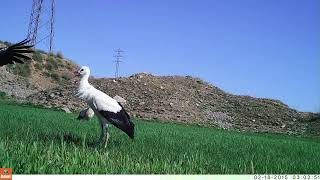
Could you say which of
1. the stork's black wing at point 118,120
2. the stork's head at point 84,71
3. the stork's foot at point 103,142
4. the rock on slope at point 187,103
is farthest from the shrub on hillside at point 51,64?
the stork's foot at point 103,142

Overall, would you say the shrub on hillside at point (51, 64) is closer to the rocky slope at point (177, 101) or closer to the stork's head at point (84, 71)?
the rocky slope at point (177, 101)

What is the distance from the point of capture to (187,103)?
29.8 m

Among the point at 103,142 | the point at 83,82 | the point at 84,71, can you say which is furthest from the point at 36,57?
the point at 103,142

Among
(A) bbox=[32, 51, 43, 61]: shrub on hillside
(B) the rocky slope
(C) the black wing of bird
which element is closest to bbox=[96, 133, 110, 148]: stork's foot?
(C) the black wing of bird

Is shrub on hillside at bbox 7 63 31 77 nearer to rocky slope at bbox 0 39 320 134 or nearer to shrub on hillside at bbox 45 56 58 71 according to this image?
rocky slope at bbox 0 39 320 134

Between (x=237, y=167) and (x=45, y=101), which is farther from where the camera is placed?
(x=45, y=101)

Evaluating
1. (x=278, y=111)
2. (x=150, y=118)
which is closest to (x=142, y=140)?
(x=150, y=118)

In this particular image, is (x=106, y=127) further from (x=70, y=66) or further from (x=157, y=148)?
(x=70, y=66)

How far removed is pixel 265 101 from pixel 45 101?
46.8 feet

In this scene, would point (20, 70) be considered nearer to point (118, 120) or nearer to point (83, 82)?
point (83, 82)

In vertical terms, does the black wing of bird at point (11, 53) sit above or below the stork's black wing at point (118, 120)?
above

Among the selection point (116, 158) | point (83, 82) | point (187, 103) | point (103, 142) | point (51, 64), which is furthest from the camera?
point (51, 64)

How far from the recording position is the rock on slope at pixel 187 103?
26031 mm

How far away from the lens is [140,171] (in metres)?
5.65
